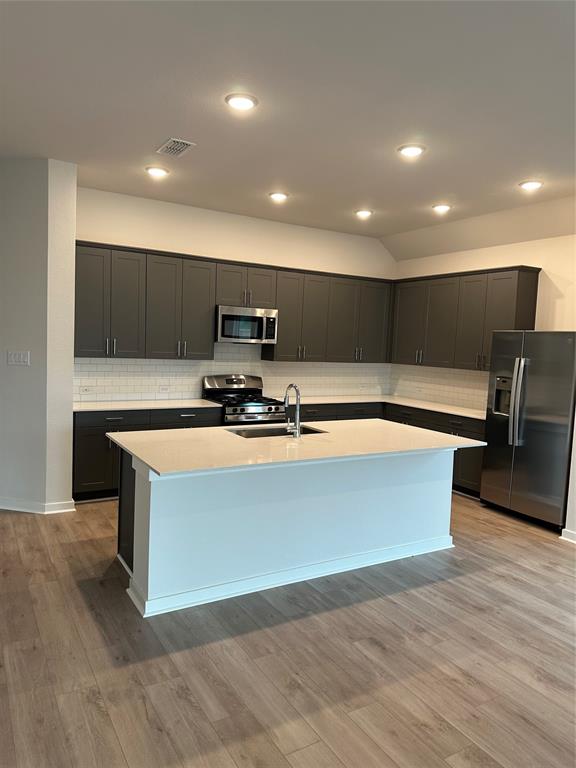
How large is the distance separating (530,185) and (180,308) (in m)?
3.37

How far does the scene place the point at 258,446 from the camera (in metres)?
3.39

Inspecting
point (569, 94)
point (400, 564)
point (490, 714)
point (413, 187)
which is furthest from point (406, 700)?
point (413, 187)

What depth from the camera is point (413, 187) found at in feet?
15.4

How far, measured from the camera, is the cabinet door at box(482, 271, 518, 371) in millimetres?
5484

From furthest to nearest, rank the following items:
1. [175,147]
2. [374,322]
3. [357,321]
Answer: [374,322]
[357,321]
[175,147]

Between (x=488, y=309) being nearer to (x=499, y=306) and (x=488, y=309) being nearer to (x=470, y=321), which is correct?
(x=499, y=306)

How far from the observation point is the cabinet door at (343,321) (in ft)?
21.8

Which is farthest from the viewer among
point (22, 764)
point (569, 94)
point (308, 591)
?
point (308, 591)

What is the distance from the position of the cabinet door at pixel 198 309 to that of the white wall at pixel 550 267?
3037mm

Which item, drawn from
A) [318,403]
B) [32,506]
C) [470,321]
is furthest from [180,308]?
[470,321]

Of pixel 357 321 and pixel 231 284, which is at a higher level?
pixel 231 284

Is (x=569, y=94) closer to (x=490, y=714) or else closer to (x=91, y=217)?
(x=490, y=714)

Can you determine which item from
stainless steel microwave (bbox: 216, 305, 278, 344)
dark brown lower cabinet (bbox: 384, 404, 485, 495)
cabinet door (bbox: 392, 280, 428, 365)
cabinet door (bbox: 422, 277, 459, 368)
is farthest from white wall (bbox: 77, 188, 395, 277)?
dark brown lower cabinet (bbox: 384, 404, 485, 495)

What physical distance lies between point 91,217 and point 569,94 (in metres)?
4.15
